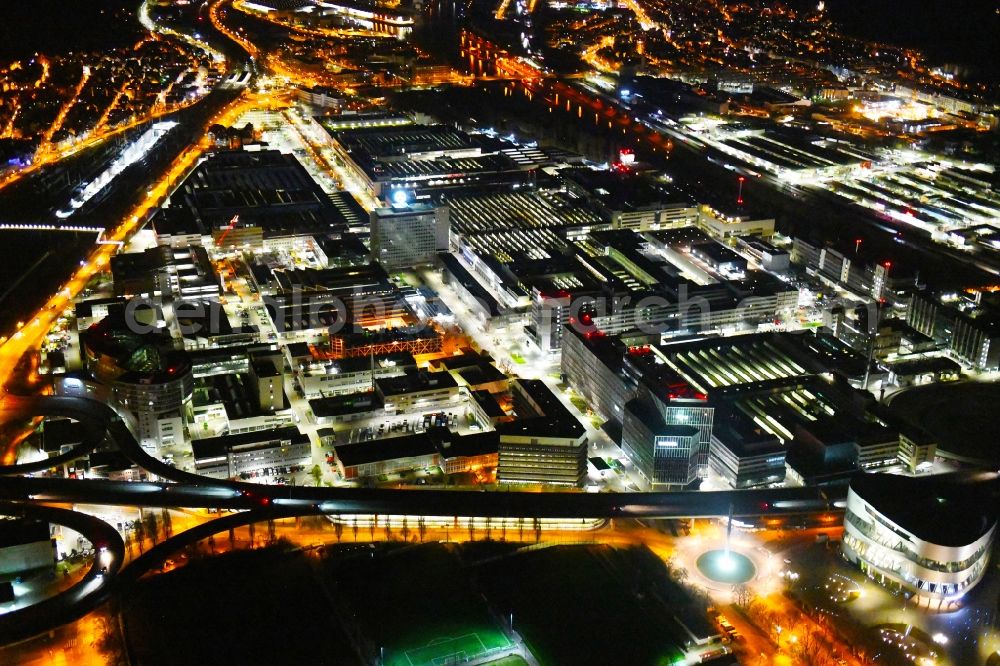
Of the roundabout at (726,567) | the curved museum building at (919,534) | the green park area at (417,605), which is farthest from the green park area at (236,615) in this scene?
the curved museum building at (919,534)

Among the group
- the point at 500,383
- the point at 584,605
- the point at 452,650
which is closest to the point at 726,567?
the point at 584,605

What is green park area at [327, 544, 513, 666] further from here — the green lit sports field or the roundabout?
the roundabout

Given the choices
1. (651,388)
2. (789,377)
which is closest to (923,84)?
(789,377)

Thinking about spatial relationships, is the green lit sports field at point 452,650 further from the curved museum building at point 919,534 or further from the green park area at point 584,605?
the curved museum building at point 919,534

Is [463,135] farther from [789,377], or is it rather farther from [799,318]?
[789,377]

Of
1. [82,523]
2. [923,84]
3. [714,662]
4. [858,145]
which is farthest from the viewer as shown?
[923,84]

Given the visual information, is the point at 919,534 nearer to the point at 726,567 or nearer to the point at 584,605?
the point at 726,567

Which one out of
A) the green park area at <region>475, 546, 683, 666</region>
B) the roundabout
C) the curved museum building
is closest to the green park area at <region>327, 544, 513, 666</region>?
the green park area at <region>475, 546, 683, 666</region>
